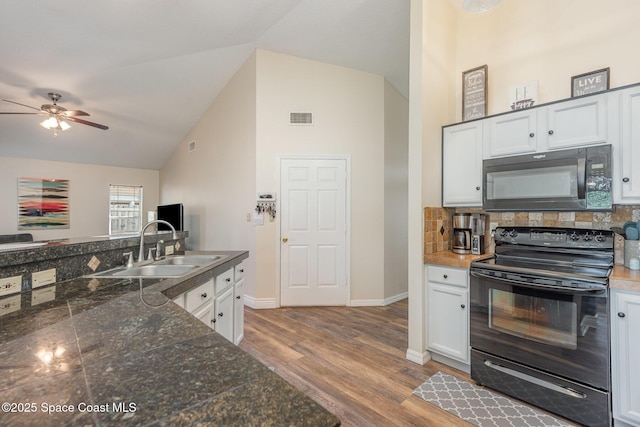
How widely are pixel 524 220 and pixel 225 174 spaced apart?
407cm

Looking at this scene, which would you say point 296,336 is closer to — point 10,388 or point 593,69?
point 10,388

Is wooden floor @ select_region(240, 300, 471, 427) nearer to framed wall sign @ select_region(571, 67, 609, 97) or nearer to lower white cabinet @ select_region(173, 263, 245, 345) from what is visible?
lower white cabinet @ select_region(173, 263, 245, 345)

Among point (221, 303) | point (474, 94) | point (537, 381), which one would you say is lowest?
point (537, 381)

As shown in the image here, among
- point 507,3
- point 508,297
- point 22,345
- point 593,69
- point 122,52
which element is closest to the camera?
point 22,345

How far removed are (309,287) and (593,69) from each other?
3.59 metres

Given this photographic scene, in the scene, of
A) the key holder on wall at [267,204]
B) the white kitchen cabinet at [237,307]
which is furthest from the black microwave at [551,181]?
the key holder on wall at [267,204]

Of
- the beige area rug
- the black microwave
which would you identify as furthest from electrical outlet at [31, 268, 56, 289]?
the black microwave

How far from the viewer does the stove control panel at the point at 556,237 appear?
2.01m

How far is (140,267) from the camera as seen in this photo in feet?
6.70

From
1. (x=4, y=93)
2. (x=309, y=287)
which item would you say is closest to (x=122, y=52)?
(x=4, y=93)

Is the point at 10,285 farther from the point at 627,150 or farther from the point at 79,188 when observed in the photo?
the point at 79,188

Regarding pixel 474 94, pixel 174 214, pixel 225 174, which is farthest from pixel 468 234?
pixel 174 214

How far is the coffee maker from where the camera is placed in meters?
2.57

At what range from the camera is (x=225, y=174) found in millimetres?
4680
